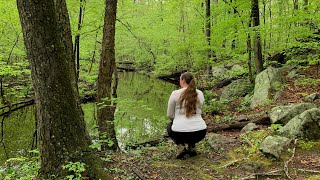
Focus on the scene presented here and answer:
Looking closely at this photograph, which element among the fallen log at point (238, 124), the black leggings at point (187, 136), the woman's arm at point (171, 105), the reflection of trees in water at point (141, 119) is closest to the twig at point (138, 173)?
the black leggings at point (187, 136)

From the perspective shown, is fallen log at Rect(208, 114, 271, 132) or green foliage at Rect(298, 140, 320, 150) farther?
fallen log at Rect(208, 114, 271, 132)

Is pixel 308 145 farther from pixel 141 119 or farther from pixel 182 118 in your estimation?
pixel 141 119

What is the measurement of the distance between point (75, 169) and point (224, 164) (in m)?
2.57

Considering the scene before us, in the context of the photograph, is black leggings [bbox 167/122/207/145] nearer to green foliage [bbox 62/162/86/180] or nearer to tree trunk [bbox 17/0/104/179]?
tree trunk [bbox 17/0/104/179]

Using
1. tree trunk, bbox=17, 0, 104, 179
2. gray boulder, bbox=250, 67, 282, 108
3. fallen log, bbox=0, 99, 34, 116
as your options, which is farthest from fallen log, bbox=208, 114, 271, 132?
fallen log, bbox=0, 99, 34, 116

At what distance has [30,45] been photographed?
11.9 ft

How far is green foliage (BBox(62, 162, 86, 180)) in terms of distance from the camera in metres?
3.64

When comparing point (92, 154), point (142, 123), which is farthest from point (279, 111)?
point (142, 123)

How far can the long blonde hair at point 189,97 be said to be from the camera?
5211 millimetres

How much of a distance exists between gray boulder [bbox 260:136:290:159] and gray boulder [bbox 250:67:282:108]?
487 centimetres

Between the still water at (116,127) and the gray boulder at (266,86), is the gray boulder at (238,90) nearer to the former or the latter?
the gray boulder at (266,86)

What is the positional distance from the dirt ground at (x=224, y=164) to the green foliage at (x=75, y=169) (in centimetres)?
64

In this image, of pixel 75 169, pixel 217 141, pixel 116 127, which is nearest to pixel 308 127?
pixel 217 141

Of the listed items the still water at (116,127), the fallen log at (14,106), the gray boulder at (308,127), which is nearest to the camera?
the gray boulder at (308,127)
